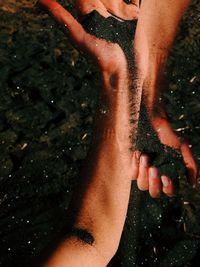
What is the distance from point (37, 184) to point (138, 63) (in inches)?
33.3

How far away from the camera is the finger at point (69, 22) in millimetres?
1697

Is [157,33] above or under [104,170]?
above

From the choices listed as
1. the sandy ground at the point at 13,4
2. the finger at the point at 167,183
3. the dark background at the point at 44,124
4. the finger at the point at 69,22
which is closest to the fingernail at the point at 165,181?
the finger at the point at 167,183

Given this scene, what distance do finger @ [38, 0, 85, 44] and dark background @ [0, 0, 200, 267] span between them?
1.61 ft

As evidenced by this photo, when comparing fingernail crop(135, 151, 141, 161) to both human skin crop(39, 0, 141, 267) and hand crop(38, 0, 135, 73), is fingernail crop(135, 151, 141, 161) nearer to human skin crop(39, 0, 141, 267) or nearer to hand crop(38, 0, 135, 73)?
human skin crop(39, 0, 141, 267)

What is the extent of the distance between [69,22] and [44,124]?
0.64 meters

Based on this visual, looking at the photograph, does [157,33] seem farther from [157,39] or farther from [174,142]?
[174,142]

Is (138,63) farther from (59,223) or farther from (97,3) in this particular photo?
(59,223)

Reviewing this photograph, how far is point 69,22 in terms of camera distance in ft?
5.55

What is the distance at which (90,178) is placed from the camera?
165 cm

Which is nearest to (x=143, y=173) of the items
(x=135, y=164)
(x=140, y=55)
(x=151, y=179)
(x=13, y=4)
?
(x=151, y=179)

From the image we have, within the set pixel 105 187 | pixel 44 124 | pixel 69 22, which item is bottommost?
pixel 44 124

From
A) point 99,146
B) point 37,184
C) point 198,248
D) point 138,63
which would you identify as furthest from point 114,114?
point 198,248

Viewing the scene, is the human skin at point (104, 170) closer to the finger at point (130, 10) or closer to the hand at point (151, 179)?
the hand at point (151, 179)
